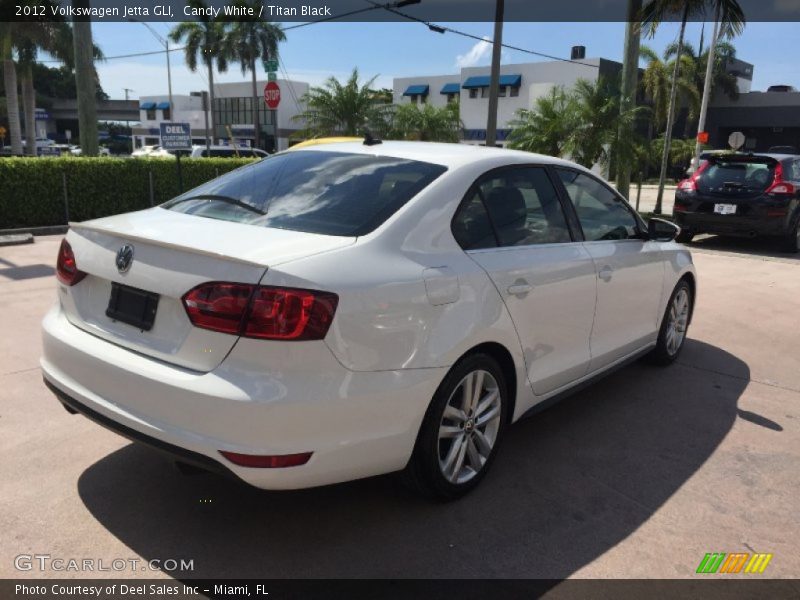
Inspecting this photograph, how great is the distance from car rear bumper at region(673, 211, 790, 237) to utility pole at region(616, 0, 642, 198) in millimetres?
5025

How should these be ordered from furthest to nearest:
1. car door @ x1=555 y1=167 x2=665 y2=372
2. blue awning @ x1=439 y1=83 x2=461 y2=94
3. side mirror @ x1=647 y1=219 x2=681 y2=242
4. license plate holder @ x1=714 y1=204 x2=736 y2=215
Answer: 1. blue awning @ x1=439 y1=83 x2=461 y2=94
2. license plate holder @ x1=714 y1=204 x2=736 y2=215
3. side mirror @ x1=647 y1=219 x2=681 y2=242
4. car door @ x1=555 y1=167 x2=665 y2=372

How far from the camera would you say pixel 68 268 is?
3.12 meters

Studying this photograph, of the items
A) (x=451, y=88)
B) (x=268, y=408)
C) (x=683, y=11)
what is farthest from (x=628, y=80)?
(x=451, y=88)

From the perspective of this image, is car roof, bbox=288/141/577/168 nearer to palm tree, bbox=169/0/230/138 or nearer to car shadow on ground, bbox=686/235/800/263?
car shadow on ground, bbox=686/235/800/263

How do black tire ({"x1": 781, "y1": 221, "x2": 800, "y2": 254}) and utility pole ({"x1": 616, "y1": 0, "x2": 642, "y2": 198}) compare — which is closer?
black tire ({"x1": 781, "y1": 221, "x2": 800, "y2": 254})

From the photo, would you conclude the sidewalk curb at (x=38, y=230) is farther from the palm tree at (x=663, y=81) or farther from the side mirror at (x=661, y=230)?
the palm tree at (x=663, y=81)

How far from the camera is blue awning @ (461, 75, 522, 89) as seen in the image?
45938mm

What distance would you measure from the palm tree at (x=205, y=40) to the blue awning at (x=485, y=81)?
1711 centimetres

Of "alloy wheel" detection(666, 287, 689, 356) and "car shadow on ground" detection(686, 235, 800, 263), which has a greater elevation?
"alloy wheel" detection(666, 287, 689, 356)

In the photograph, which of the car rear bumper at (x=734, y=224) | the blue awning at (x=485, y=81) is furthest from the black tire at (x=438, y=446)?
the blue awning at (x=485, y=81)

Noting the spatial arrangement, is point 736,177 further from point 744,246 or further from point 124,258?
point 124,258

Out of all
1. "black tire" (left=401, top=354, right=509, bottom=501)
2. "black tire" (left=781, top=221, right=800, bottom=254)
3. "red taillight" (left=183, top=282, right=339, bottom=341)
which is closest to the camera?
"red taillight" (left=183, top=282, right=339, bottom=341)

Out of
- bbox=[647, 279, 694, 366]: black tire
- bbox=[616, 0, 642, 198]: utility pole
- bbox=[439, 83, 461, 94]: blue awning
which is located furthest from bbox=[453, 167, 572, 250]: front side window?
bbox=[439, 83, 461, 94]: blue awning

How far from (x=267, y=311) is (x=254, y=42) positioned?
50.3m
